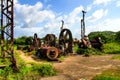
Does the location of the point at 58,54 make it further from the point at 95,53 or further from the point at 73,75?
the point at 73,75

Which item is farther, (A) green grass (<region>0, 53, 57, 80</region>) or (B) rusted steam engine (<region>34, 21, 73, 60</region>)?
(B) rusted steam engine (<region>34, 21, 73, 60</region>)

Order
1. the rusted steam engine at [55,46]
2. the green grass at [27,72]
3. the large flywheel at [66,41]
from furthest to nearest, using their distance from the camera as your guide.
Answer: the large flywheel at [66,41] < the rusted steam engine at [55,46] < the green grass at [27,72]

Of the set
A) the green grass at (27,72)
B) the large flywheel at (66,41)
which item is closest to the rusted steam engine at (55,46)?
the large flywheel at (66,41)

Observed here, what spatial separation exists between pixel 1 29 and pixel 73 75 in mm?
7122

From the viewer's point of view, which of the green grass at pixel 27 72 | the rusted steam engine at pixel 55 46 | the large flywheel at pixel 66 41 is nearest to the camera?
the green grass at pixel 27 72

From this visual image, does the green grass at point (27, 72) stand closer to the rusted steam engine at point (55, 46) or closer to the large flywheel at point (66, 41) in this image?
the rusted steam engine at point (55, 46)

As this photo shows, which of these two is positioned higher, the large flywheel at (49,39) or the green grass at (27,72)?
the large flywheel at (49,39)

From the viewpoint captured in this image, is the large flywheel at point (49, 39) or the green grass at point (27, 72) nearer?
the green grass at point (27, 72)

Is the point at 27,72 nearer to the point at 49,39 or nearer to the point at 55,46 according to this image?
the point at 55,46

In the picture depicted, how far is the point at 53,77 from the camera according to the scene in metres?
17.2

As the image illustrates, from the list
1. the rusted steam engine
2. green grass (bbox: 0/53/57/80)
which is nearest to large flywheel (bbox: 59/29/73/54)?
the rusted steam engine

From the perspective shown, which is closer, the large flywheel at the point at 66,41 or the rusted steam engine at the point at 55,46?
the rusted steam engine at the point at 55,46

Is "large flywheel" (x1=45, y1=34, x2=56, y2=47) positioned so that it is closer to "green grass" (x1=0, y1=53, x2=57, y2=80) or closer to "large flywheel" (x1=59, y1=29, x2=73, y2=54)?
"large flywheel" (x1=59, y1=29, x2=73, y2=54)

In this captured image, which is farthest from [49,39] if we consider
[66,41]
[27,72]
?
[27,72]
